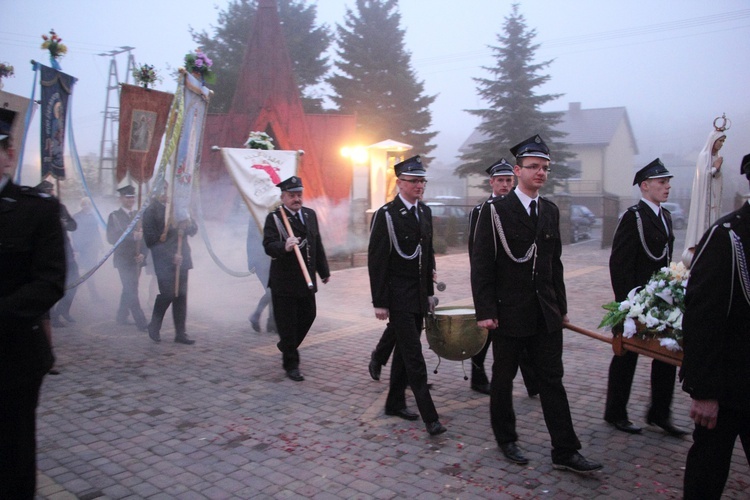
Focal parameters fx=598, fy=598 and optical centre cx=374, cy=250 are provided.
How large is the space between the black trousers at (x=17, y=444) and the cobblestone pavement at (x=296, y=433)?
1.01 metres

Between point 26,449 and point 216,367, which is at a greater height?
point 26,449

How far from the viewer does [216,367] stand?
654 centimetres

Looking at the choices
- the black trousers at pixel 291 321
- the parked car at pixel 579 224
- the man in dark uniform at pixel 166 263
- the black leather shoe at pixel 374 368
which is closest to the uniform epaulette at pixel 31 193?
the black trousers at pixel 291 321

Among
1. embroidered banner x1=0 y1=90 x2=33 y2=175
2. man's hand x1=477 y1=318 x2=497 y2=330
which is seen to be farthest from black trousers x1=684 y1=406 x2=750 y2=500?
embroidered banner x1=0 y1=90 x2=33 y2=175

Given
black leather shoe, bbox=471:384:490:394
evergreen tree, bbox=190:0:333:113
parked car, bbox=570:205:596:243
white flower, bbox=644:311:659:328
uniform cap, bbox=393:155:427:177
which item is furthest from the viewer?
evergreen tree, bbox=190:0:333:113

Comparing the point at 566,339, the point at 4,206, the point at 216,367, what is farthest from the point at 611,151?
the point at 4,206

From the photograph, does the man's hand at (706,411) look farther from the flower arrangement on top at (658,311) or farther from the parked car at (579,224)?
the parked car at (579,224)

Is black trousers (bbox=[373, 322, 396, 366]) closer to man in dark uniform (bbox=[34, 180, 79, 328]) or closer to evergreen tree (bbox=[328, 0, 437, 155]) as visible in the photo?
man in dark uniform (bbox=[34, 180, 79, 328])

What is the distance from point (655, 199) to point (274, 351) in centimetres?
456

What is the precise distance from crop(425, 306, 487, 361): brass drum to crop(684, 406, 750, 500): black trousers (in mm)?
2333

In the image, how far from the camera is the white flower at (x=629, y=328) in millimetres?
3766

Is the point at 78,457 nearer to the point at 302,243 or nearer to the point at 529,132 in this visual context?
the point at 302,243

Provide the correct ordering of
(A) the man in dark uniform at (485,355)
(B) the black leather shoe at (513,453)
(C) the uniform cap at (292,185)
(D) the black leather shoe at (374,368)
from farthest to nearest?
(C) the uniform cap at (292,185) → (D) the black leather shoe at (374,368) → (A) the man in dark uniform at (485,355) → (B) the black leather shoe at (513,453)

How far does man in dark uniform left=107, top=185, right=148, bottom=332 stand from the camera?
878cm
